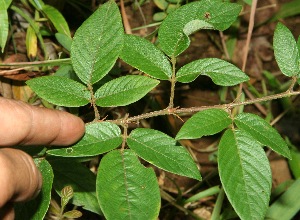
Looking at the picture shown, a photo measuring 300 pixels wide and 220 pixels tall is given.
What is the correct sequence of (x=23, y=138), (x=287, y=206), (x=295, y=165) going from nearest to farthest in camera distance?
(x=23, y=138), (x=287, y=206), (x=295, y=165)

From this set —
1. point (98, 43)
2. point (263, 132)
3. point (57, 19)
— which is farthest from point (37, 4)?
point (263, 132)

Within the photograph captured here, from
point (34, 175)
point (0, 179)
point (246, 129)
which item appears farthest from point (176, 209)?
point (0, 179)

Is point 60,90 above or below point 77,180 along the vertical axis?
above

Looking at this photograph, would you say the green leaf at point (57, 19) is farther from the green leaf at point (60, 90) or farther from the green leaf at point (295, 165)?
the green leaf at point (295, 165)

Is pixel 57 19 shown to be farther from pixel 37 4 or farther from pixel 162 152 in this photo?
pixel 162 152

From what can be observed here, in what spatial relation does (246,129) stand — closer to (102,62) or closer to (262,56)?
(102,62)

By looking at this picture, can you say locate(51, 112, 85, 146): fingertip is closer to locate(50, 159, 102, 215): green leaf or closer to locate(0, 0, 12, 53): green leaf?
locate(50, 159, 102, 215): green leaf
